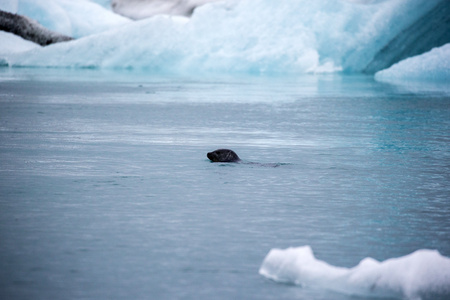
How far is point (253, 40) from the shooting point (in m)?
46.8

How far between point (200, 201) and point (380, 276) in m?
3.13

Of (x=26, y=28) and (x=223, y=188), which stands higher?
(x=26, y=28)

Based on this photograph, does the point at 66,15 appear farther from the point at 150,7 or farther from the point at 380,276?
the point at 380,276

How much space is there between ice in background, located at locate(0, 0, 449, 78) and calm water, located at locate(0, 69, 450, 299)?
2957 centimetres

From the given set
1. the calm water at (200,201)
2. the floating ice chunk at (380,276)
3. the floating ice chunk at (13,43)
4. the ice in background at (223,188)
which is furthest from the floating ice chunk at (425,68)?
the floating ice chunk at (380,276)

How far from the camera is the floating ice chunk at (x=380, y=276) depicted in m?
4.62

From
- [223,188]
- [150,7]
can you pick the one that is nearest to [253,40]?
[150,7]

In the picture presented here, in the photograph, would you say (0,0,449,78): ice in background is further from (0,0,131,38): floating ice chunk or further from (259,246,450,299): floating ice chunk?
(259,246,450,299): floating ice chunk

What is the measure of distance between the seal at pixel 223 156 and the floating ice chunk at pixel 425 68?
27.3 m

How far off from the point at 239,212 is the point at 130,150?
465 cm

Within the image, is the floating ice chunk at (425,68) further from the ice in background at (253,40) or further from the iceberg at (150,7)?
the iceberg at (150,7)

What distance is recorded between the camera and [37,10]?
62.7m

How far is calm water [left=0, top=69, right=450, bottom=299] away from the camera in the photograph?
16.8 ft

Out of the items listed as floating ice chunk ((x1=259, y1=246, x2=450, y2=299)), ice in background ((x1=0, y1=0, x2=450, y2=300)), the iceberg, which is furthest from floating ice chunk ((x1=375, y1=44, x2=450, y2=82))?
the iceberg
